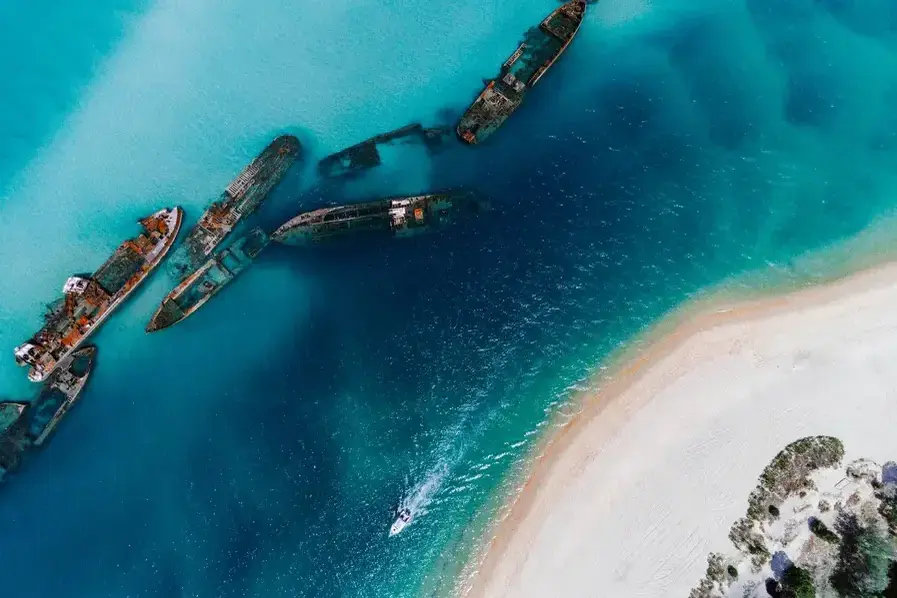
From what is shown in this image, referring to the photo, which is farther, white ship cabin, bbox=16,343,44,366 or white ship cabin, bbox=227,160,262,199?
white ship cabin, bbox=227,160,262,199

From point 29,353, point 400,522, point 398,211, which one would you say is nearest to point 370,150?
point 398,211

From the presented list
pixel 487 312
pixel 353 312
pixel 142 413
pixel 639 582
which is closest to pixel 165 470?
pixel 142 413

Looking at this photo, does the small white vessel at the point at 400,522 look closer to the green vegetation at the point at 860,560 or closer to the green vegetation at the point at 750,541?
the green vegetation at the point at 750,541

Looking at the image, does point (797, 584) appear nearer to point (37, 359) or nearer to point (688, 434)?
point (688, 434)

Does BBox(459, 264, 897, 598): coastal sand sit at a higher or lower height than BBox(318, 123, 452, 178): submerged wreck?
lower

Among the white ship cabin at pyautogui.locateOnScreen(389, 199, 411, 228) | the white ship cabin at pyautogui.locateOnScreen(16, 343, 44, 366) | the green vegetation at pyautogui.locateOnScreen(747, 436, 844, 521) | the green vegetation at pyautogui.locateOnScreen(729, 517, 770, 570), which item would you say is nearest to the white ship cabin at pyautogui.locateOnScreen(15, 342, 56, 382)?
the white ship cabin at pyautogui.locateOnScreen(16, 343, 44, 366)

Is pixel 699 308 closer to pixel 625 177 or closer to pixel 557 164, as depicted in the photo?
pixel 625 177

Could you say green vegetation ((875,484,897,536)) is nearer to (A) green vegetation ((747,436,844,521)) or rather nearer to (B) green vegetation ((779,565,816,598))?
(A) green vegetation ((747,436,844,521))
